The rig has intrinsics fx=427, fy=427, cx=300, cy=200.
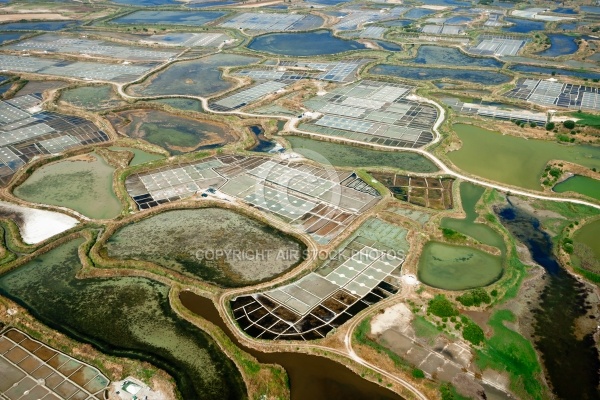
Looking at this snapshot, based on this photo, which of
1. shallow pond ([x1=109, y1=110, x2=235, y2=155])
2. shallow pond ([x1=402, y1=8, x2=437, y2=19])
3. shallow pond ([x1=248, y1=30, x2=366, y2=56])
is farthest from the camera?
shallow pond ([x1=402, y1=8, x2=437, y2=19])

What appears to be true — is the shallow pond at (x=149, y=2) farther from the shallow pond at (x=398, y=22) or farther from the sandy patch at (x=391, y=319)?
the sandy patch at (x=391, y=319)

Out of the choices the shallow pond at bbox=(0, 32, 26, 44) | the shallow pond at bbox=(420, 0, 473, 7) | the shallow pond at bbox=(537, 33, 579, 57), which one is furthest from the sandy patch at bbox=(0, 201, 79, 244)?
the shallow pond at bbox=(420, 0, 473, 7)

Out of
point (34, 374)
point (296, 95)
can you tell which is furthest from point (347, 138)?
point (34, 374)

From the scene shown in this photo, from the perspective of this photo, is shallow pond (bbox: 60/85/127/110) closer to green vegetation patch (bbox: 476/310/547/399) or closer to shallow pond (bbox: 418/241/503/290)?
shallow pond (bbox: 418/241/503/290)

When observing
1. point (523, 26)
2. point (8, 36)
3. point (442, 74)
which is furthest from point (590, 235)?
point (8, 36)

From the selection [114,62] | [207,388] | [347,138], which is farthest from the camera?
[114,62]

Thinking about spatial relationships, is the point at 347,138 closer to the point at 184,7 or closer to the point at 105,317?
the point at 105,317
